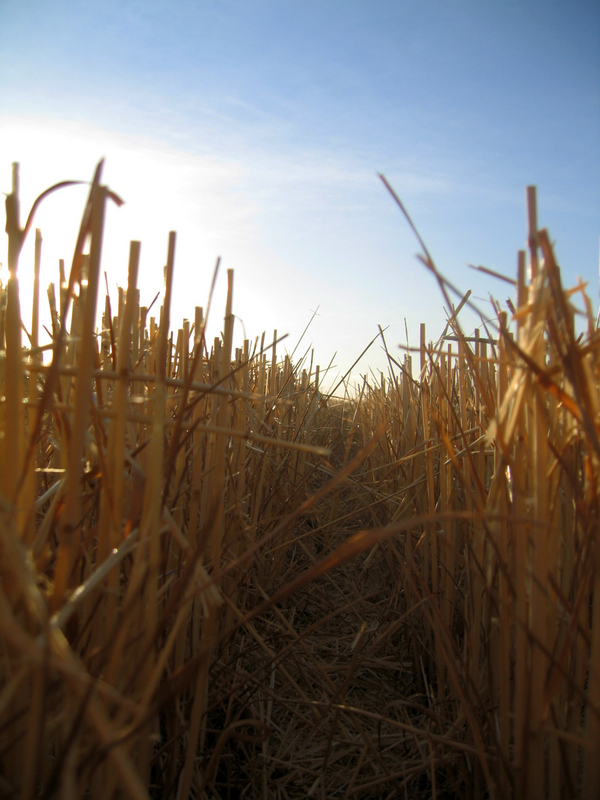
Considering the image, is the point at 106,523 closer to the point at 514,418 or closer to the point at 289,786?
the point at 514,418

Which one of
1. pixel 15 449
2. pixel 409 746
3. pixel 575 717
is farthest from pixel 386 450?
pixel 15 449

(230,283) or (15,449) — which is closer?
(15,449)

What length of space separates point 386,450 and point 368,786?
4.34 ft

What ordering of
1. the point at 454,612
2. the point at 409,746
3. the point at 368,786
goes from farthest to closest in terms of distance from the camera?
1. the point at 454,612
2. the point at 409,746
3. the point at 368,786

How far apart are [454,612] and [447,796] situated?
1.07 ft

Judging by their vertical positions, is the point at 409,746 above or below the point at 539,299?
below

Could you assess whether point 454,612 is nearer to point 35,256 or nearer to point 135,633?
point 135,633

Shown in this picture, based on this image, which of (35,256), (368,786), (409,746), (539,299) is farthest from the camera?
(409,746)

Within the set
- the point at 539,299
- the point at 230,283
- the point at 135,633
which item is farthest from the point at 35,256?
the point at 539,299

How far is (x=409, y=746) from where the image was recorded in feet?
3.22

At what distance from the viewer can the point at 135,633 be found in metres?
0.53

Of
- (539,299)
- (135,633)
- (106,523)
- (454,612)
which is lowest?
(454,612)

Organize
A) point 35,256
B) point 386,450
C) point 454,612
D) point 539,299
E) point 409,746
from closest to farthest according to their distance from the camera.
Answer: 1. point 539,299
2. point 35,256
3. point 409,746
4. point 454,612
5. point 386,450

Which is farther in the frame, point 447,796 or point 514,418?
point 447,796
